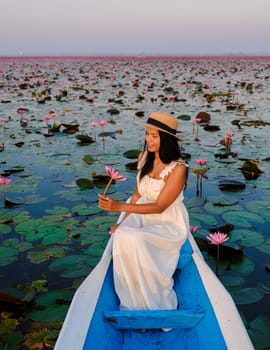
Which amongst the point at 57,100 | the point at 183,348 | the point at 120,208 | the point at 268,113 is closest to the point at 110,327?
the point at 183,348

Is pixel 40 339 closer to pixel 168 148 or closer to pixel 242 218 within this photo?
pixel 168 148

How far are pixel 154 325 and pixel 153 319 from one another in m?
0.04

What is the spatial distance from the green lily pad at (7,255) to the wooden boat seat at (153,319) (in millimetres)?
1634

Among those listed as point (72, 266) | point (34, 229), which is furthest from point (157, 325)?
point (34, 229)

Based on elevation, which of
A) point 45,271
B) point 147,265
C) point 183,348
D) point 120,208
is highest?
point 120,208

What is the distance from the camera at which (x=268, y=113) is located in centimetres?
1100

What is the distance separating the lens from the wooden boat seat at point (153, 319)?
2.19 metres

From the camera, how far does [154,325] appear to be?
86.7 inches

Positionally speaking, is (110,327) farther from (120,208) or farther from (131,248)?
(120,208)

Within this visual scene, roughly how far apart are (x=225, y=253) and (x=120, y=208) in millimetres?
1421

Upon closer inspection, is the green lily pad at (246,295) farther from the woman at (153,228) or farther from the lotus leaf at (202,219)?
the lotus leaf at (202,219)

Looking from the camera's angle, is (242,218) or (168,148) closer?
(168,148)

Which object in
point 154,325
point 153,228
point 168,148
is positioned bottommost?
point 154,325

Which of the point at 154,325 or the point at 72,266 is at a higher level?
the point at 154,325
